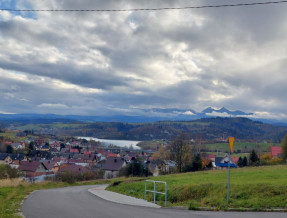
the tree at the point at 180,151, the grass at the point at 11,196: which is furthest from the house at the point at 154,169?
the grass at the point at 11,196

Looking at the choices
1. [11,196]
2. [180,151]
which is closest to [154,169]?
[180,151]

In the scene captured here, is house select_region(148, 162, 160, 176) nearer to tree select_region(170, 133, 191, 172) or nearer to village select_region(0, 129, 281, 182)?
village select_region(0, 129, 281, 182)

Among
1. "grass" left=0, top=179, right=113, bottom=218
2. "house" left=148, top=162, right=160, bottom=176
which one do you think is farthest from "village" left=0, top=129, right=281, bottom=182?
"grass" left=0, top=179, right=113, bottom=218

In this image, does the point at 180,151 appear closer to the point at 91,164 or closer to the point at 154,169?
the point at 154,169

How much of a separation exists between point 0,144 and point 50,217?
100166 millimetres

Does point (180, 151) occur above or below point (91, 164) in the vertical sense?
above

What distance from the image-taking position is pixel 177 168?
5209cm

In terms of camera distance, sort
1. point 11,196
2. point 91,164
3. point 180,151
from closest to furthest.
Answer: point 11,196
point 180,151
point 91,164

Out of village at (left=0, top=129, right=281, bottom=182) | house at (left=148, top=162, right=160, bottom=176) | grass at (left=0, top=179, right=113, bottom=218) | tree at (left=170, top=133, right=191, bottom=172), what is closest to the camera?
grass at (left=0, top=179, right=113, bottom=218)

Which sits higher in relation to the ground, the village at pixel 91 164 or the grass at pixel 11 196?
the grass at pixel 11 196

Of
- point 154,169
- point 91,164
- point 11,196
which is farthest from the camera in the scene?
point 91,164

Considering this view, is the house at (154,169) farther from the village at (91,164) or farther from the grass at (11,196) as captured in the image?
the grass at (11,196)

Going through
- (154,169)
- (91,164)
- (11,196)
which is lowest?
(91,164)

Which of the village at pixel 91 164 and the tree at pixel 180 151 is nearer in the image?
the village at pixel 91 164
